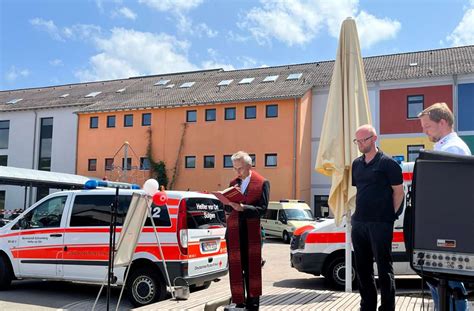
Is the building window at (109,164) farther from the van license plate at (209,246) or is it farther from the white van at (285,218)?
the van license plate at (209,246)

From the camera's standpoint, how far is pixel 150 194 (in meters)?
6.35

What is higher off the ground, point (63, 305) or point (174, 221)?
point (174, 221)

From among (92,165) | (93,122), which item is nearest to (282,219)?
(92,165)

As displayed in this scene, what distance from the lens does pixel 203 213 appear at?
8422mm

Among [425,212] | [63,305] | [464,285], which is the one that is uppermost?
[425,212]

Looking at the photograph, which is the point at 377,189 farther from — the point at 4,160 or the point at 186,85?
the point at 4,160

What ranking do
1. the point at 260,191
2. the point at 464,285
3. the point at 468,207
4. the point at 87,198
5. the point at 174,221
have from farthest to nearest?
the point at 87,198 < the point at 174,221 < the point at 260,191 < the point at 464,285 < the point at 468,207

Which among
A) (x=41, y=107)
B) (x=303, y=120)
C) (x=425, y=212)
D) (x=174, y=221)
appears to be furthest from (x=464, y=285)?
(x=41, y=107)

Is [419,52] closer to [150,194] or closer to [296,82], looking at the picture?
[296,82]

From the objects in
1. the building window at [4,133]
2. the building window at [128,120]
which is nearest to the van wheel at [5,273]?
the building window at [128,120]

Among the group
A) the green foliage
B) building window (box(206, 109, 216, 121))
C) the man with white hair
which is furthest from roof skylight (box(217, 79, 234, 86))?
the man with white hair

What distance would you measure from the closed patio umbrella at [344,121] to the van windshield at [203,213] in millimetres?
2201

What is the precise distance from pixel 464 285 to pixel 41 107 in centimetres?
4151

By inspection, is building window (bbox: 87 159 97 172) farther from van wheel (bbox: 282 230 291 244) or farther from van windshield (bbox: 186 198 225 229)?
van windshield (bbox: 186 198 225 229)
